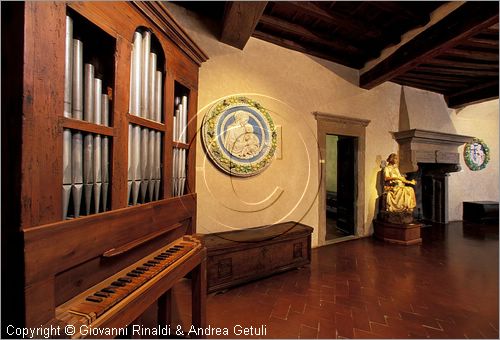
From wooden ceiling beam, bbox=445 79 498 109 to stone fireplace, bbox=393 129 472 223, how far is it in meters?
0.81

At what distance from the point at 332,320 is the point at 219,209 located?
64.2 inches

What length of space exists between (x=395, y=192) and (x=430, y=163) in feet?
6.35

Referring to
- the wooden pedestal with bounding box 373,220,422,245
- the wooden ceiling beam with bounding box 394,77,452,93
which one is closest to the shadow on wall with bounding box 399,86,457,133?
the wooden ceiling beam with bounding box 394,77,452,93

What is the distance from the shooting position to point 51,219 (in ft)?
2.48

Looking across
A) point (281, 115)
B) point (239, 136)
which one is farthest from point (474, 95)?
point (239, 136)

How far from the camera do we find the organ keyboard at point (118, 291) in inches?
30.6

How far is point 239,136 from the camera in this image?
9.30ft

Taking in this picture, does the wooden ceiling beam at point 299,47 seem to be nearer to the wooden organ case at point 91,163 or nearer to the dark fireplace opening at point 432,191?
the wooden organ case at point 91,163

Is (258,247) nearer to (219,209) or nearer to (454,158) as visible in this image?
(219,209)

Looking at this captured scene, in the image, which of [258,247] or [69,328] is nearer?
[69,328]

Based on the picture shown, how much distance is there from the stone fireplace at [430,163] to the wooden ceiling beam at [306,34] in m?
2.15

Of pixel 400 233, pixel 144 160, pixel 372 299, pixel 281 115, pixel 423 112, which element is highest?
pixel 423 112

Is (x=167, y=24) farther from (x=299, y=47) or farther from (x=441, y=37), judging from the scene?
(x=441, y=37)

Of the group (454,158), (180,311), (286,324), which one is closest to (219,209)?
(180,311)
